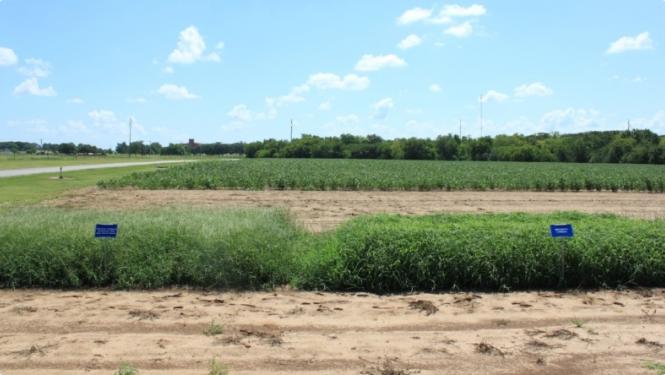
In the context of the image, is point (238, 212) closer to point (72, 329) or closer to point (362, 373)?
point (72, 329)

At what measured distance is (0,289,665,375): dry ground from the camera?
439 centimetres

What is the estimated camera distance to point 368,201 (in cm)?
2002

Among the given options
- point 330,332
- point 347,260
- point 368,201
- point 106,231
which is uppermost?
point 106,231

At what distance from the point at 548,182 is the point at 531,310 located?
22.9 m

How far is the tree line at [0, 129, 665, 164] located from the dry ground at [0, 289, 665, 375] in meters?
87.8

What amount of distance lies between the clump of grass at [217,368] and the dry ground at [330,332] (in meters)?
0.07

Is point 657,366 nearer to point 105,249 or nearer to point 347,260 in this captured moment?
point 347,260

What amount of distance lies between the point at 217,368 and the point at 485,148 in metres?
108

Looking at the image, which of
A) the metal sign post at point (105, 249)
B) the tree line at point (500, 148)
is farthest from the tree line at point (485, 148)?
the metal sign post at point (105, 249)

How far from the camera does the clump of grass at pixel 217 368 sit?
13.6 feet

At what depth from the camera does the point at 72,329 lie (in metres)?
5.24

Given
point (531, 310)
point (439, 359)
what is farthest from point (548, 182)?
point (439, 359)

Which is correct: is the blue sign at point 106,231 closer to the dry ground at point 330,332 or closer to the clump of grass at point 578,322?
the dry ground at point 330,332

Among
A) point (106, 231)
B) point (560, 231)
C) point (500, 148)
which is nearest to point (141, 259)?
point (106, 231)
